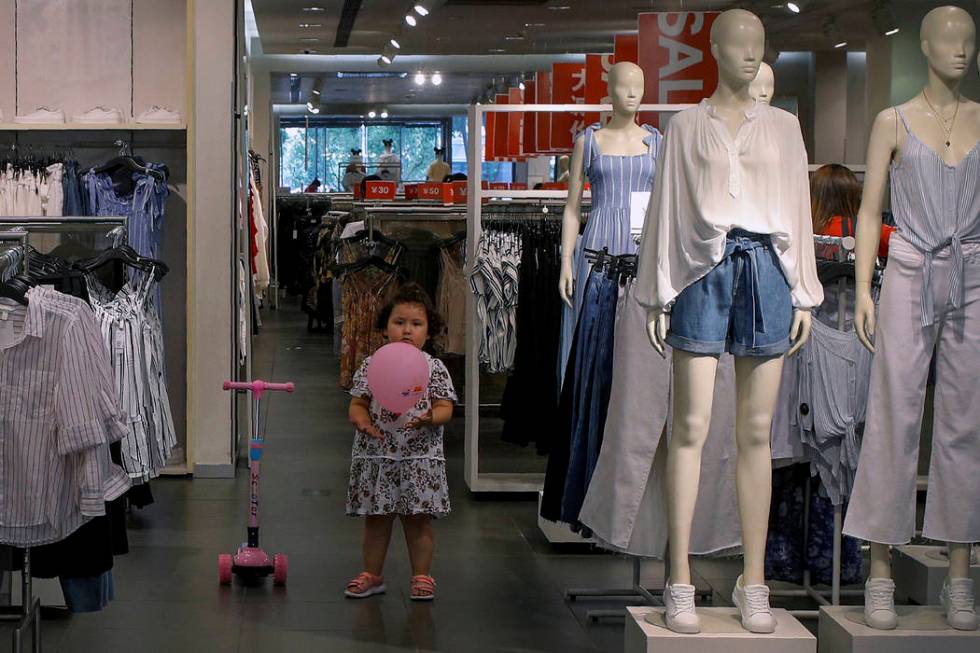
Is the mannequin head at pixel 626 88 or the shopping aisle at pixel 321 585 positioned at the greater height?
the mannequin head at pixel 626 88

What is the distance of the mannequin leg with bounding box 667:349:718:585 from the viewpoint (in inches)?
135

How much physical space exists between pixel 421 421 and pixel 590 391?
0.56m

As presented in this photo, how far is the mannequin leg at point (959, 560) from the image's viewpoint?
369cm

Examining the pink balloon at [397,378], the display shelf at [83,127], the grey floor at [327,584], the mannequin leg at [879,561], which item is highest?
the display shelf at [83,127]

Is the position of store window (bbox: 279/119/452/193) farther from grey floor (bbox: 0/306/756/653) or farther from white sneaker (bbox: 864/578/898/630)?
white sneaker (bbox: 864/578/898/630)

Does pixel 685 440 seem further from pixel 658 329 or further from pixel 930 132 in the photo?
pixel 930 132

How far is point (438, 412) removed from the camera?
4500mm

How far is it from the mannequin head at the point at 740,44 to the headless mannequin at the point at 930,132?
0.50 m

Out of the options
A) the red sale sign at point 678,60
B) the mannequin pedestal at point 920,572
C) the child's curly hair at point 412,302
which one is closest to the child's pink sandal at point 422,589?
the child's curly hair at point 412,302

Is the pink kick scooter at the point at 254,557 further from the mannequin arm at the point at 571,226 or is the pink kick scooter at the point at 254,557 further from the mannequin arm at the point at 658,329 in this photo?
the mannequin arm at the point at 658,329

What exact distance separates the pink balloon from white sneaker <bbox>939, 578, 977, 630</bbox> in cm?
172

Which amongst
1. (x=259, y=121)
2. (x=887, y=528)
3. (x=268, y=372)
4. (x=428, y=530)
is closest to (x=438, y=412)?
(x=428, y=530)

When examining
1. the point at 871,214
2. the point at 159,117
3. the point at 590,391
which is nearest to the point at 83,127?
the point at 159,117

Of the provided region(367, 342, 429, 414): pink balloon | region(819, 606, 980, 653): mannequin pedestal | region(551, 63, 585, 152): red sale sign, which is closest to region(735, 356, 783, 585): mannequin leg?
region(819, 606, 980, 653): mannequin pedestal
